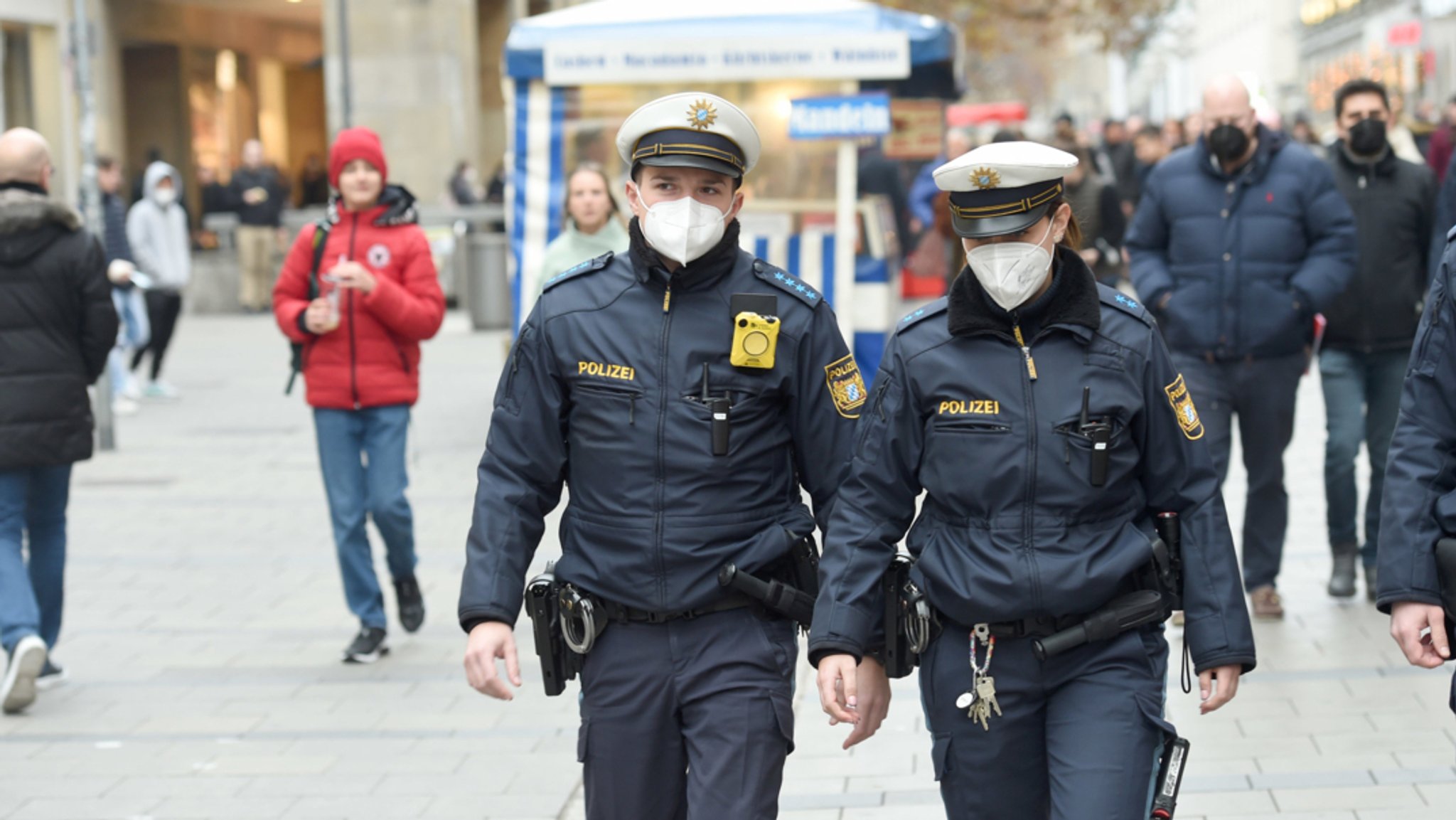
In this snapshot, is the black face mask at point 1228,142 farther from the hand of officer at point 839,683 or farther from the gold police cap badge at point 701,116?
the hand of officer at point 839,683

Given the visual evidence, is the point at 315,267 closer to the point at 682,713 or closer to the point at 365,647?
the point at 365,647

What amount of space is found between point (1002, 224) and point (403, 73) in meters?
25.4

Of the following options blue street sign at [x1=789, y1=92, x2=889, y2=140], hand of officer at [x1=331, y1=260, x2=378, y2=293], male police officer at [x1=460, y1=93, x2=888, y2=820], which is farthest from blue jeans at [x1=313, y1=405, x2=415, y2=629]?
blue street sign at [x1=789, y1=92, x2=889, y2=140]

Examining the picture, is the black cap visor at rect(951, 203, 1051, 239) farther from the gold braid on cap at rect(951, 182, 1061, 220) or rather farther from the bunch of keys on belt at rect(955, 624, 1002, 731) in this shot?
the bunch of keys on belt at rect(955, 624, 1002, 731)


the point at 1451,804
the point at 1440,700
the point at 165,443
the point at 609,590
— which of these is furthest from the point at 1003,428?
the point at 165,443

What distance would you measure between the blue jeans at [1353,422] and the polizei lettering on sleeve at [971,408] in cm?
430

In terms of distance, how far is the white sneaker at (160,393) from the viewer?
51.2ft

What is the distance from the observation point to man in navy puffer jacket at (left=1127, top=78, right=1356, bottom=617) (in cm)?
670

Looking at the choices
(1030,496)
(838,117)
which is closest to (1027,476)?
(1030,496)

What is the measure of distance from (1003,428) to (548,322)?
922 mm

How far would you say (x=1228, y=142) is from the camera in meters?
6.63

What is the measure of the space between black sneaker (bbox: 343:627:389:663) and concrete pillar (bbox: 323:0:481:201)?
21.5 metres

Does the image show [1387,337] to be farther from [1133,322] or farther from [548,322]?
[548,322]

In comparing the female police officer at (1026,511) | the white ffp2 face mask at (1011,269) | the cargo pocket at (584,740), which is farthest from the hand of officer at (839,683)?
the white ffp2 face mask at (1011,269)
